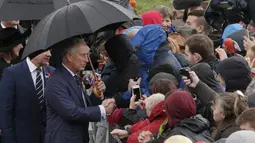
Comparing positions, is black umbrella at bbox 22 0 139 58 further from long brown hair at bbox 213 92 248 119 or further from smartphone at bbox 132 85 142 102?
long brown hair at bbox 213 92 248 119

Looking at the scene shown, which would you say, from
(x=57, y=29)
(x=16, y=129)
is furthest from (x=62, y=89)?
(x=16, y=129)

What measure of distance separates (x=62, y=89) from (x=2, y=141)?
1.23 meters

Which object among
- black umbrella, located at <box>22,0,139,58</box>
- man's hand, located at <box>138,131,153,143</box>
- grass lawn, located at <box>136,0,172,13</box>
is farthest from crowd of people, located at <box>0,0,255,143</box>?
grass lawn, located at <box>136,0,172,13</box>

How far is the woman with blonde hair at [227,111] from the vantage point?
15.8ft

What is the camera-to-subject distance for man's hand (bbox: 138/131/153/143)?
17.2 ft

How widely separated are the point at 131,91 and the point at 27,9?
1.65 metres

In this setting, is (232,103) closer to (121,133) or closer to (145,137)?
(145,137)

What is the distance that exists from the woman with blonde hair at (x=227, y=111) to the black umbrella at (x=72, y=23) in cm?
130

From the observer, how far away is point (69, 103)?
5301mm

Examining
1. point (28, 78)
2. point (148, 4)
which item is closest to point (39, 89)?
point (28, 78)

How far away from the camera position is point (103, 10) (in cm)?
558

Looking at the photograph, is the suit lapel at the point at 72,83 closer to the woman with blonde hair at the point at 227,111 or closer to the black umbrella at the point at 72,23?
the black umbrella at the point at 72,23

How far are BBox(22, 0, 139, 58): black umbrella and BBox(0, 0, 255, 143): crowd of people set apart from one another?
0.20 metres

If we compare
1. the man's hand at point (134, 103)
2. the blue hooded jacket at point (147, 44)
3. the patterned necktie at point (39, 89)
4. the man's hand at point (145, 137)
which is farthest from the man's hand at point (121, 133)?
the patterned necktie at point (39, 89)
